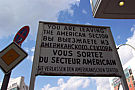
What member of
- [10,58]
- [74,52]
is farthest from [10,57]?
[74,52]

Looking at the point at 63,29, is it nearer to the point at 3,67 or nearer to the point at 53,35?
the point at 53,35

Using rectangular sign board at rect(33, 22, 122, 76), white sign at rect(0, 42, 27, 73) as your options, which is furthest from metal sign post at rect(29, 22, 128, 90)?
white sign at rect(0, 42, 27, 73)

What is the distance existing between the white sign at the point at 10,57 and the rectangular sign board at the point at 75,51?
370 millimetres

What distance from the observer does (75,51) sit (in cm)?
241

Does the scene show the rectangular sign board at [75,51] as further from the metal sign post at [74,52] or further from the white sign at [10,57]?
the white sign at [10,57]

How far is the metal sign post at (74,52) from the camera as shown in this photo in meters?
2.07

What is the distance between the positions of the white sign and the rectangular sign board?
370 millimetres

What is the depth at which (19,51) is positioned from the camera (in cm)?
179

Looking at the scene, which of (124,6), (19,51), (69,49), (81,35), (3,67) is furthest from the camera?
(124,6)

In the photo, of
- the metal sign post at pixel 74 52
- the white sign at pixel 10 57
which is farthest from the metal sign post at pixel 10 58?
the metal sign post at pixel 74 52

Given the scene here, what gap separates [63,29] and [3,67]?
1.63 m

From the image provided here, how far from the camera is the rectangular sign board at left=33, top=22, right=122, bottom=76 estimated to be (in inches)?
82.4

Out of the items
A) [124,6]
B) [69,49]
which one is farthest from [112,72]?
[124,6]

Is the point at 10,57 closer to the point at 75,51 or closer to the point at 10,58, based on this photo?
the point at 10,58
